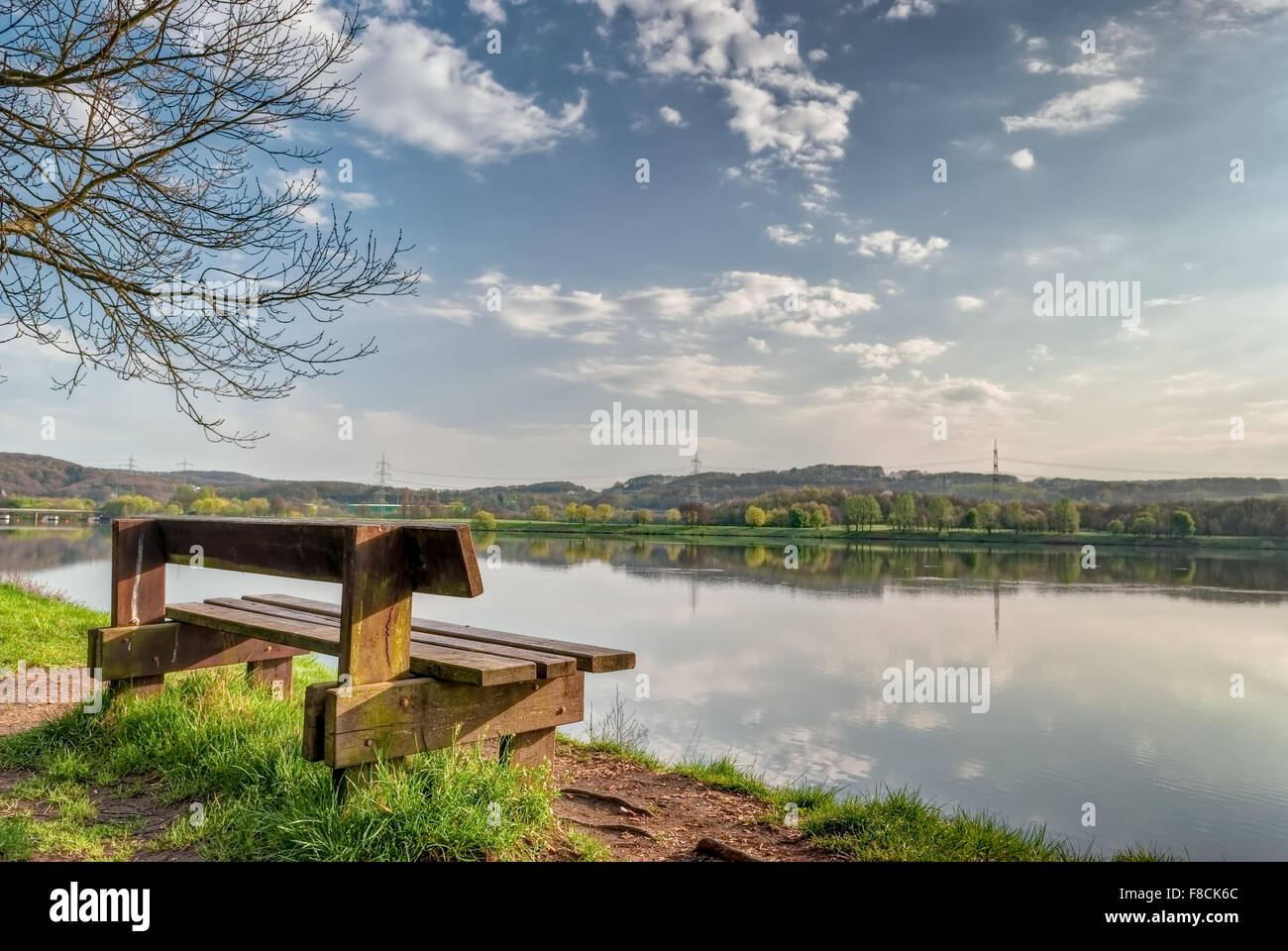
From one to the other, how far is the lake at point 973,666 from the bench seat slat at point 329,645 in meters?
4.88

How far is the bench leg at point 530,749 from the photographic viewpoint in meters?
3.58

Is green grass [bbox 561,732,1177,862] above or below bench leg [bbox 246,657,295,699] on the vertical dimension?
below

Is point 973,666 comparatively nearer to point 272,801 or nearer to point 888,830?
point 888,830

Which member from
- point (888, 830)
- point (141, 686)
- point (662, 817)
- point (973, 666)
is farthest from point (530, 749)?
point (973, 666)

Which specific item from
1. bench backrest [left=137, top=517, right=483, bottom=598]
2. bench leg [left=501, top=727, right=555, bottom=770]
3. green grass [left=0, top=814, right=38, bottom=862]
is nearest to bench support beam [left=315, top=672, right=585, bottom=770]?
bench leg [left=501, top=727, right=555, bottom=770]

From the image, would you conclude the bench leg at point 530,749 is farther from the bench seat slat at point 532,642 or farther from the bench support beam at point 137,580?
the bench support beam at point 137,580

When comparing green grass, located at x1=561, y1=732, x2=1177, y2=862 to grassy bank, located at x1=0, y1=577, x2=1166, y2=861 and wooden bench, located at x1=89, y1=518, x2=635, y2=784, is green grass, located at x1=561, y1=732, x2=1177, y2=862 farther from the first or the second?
wooden bench, located at x1=89, y1=518, x2=635, y2=784

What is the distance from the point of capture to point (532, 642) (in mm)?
3877

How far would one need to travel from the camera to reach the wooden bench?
3.01 metres

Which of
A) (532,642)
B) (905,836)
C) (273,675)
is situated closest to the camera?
(905,836)

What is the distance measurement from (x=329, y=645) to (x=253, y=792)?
0.65m
